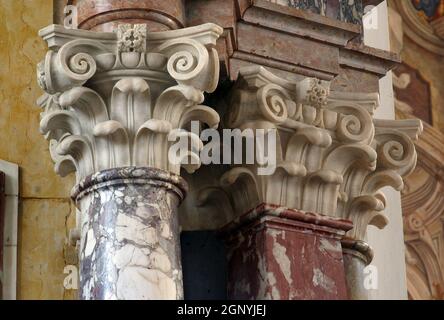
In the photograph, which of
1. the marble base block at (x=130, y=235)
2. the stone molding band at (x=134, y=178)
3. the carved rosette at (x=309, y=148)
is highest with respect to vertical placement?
the carved rosette at (x=309, y=148)

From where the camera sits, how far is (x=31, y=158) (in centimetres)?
447

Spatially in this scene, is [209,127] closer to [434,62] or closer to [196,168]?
[196,168]

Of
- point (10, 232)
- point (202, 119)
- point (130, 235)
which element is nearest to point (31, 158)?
point (10, 232)

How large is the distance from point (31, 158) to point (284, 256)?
0.99 meters

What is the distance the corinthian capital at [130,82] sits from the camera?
3.69 metres

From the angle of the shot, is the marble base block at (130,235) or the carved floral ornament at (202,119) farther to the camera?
the carved floral ornament at (202,119)

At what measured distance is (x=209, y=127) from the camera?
3955mm

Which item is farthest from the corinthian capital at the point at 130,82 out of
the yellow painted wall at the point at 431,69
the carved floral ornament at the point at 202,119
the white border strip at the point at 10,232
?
the yellow painted wall at the point at 431,69

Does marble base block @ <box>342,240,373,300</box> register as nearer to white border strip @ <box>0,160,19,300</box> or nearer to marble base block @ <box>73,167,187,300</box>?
marble base block @ <box>73,167,187,300</box>

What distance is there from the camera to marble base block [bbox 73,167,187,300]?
353 centimetres

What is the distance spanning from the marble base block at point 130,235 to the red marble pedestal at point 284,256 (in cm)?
27

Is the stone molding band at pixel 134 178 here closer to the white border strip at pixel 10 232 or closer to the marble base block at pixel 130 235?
the marble base block at pixel 130 235

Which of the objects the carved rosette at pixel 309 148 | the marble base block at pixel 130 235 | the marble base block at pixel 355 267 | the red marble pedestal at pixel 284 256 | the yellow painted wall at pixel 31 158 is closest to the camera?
the marble base block at pixel 130 235
